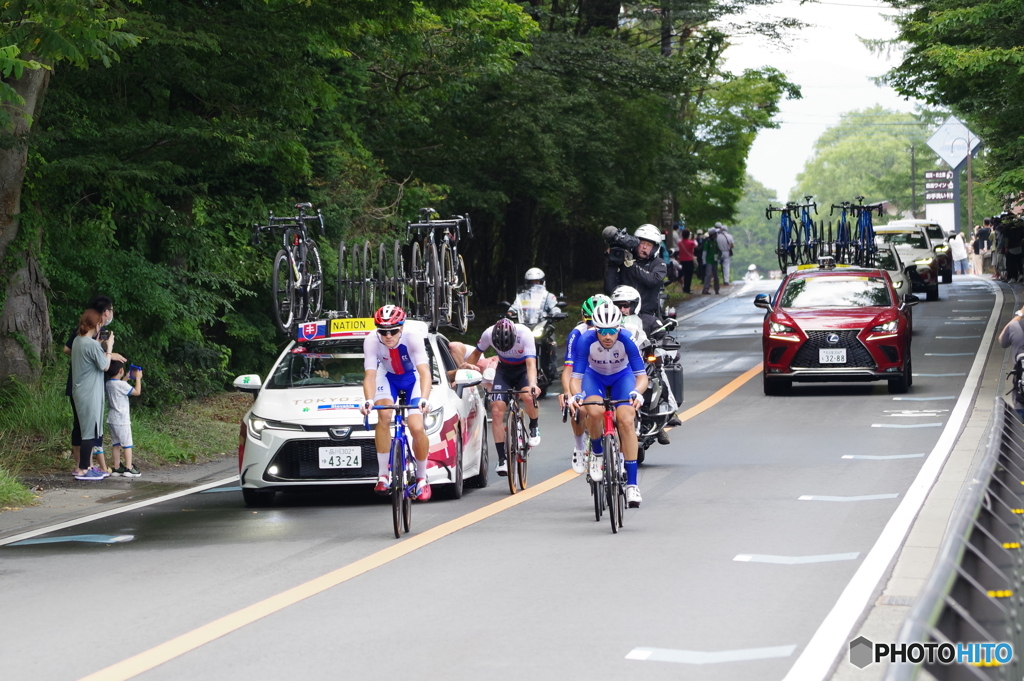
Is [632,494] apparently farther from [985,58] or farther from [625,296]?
[985,58]

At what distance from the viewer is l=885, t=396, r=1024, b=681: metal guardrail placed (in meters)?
3.45

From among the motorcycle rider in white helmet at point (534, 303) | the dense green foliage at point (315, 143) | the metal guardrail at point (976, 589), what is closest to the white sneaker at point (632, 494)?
the metal guardrail at point (976, 589)

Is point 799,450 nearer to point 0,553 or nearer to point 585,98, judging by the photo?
point 0,553

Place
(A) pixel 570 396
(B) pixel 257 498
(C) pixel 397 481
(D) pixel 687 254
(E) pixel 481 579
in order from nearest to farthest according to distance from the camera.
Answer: (E) pixel 481 579, (C) pixel 397 481, (A) pixel 570 396, (B) pixel 257 498, (D) pixel 687 254

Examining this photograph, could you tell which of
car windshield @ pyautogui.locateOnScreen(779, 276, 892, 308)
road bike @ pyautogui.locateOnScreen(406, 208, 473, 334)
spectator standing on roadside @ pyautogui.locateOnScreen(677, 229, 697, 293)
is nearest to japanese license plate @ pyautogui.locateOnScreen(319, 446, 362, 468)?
road bike @ pyautogui.locateOnScreen(406, 208, 473, 334)

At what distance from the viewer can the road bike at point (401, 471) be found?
10.6 metres

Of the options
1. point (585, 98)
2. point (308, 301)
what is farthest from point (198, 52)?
point (585, 98)

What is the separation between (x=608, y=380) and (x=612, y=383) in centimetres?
4

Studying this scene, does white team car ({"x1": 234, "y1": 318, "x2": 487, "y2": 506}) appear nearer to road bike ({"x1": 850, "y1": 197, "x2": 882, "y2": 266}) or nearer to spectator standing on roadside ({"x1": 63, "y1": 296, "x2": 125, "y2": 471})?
spectator standing on roadside ({"x1": 63, "y1": 296, "x2": 125, "y2": 471})

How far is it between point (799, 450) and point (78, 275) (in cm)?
891

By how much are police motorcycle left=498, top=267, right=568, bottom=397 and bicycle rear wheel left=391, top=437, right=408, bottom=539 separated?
396 inches

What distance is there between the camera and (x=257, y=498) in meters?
13.1

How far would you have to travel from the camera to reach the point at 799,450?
15.3m

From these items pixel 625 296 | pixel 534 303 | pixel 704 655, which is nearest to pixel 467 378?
pixel 625 296
